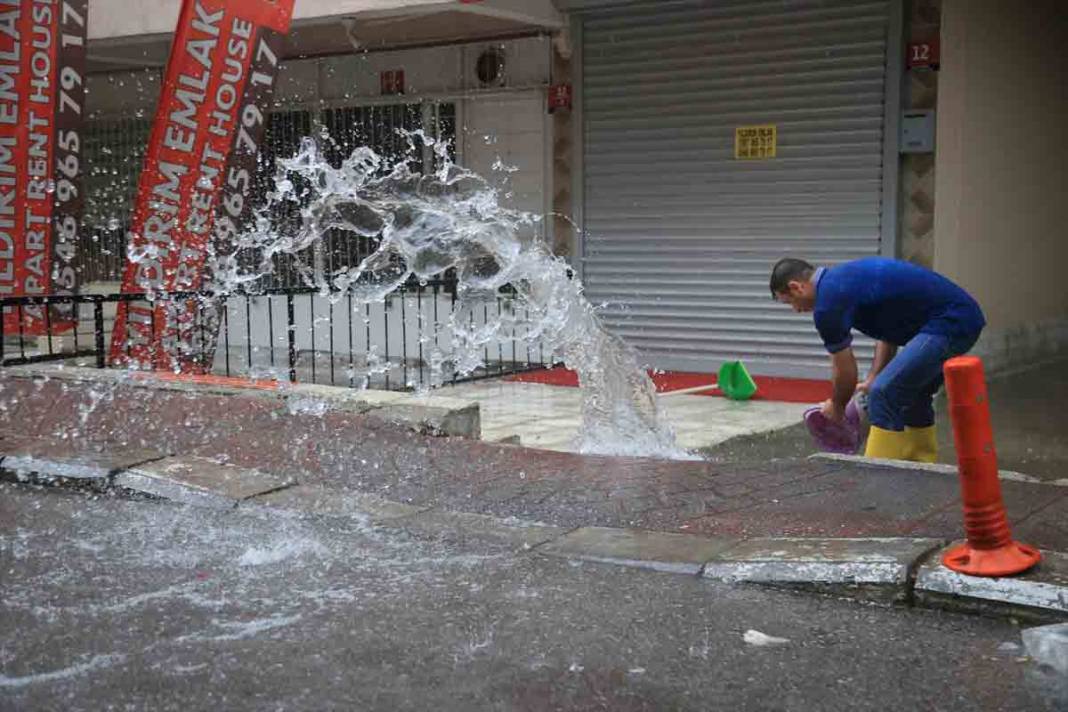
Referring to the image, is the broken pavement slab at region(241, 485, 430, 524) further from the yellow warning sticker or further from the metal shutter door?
the yellow warning sticker

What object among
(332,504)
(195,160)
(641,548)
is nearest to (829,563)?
(641,548)

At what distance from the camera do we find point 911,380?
6180 mm

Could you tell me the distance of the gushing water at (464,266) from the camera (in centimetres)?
830

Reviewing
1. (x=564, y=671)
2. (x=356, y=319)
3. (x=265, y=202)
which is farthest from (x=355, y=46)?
(x=564, y=671)

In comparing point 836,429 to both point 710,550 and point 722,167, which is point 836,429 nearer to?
point 710,550

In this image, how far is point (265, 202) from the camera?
46.7 feet

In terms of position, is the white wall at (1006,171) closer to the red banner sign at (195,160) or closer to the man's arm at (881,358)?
the man's arm at (881,358)

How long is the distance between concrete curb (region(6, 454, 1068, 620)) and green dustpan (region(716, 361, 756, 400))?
205 inches

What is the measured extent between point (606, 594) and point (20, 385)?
6.26m

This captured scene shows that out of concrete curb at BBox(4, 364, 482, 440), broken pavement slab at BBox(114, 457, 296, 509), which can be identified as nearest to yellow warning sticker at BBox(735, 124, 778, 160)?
concrete curb at BBox(4, 364, 482, 440)

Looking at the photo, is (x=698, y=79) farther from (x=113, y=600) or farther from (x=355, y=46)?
(x=113, y=600)

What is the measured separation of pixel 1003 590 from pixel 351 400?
4.91 metres

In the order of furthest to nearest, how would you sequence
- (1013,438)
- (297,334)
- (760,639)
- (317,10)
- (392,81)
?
(297,334)
(392,81)
(317,10)
(1013,438)
(760,639)

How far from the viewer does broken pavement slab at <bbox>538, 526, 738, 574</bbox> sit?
491 cm
